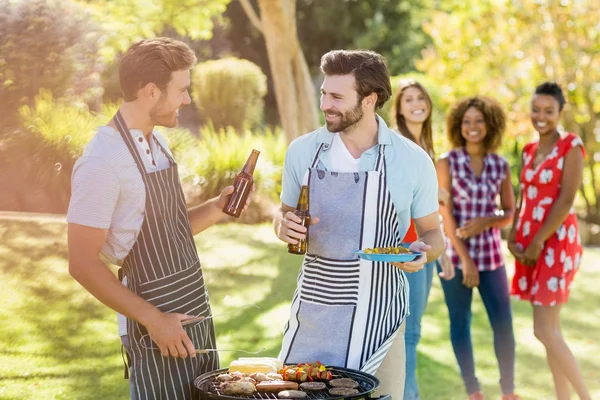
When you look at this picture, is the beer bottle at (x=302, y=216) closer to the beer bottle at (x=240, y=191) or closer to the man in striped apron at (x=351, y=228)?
the man in striped apron at (x=351, y=228)

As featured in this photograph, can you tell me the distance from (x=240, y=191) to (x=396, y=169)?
23.8 inches

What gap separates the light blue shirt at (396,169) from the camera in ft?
11.3

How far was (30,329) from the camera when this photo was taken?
6.09 meters

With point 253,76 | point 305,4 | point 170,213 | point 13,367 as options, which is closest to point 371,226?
point 170,213

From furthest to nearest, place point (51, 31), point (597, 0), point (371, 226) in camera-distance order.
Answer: point (597, 0) < point (51, 31) < point (371, 226)

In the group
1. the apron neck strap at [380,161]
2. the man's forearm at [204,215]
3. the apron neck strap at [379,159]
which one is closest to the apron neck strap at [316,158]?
the apron neck strap at [379,159]

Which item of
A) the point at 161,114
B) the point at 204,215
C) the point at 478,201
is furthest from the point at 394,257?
the point at 478,201

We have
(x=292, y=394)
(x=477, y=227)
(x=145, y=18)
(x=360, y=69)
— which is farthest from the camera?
(x=145, y=18)

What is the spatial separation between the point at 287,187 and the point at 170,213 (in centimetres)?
60

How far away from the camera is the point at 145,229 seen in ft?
9.99

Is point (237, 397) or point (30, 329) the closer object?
point (237, 397)

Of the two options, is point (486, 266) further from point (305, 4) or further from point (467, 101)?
point (305, 4)

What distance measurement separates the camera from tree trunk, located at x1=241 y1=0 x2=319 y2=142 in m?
10.4

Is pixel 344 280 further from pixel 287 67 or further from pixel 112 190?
pixel 287 67
